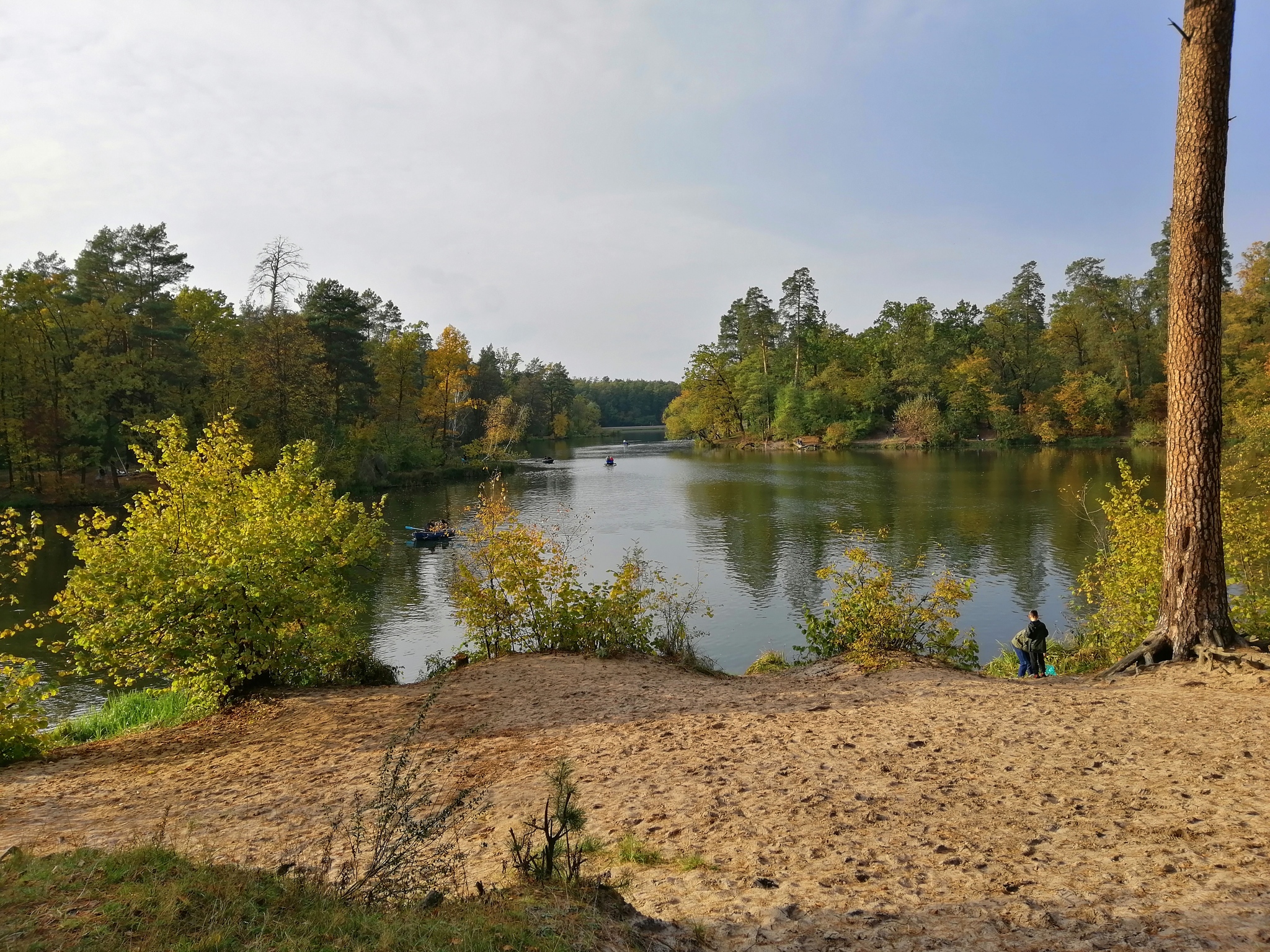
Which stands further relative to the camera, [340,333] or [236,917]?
[340,333]

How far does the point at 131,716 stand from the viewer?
31.2ft

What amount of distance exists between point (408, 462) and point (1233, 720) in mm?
41718

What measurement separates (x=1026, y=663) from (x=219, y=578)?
10.6 m

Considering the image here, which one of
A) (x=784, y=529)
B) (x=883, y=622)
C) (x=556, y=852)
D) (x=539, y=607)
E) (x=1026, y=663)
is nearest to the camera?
(x=556, y=852)

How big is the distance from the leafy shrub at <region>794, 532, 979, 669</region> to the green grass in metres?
6.81

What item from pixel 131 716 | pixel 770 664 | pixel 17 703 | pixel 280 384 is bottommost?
pixel 131 716

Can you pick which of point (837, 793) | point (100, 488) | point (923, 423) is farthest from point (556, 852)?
point (923, 423)

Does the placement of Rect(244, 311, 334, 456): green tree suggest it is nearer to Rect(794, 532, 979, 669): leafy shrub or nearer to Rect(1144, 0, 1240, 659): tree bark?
Rect(794, 532, 979, 669): leafy shrub

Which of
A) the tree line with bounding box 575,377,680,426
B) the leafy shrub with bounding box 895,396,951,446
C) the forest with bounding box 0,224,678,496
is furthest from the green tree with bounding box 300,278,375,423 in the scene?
the tree line with bounding box 575,377,680,426

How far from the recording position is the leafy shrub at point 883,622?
30.3 feet

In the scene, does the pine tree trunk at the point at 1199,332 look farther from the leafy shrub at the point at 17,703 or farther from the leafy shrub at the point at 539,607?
the leafy shrub at the point at 17,703

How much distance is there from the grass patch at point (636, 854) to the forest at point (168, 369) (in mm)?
32355

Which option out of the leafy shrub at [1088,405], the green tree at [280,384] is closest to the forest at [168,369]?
the green tree at [280,384]

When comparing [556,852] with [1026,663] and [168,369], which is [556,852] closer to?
[1026,663]
